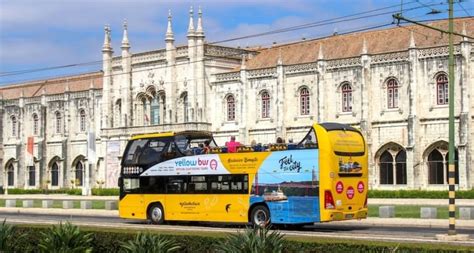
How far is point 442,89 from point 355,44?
9598 millimetres

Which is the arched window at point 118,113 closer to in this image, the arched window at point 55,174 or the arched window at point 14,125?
the arched window at point 55,174

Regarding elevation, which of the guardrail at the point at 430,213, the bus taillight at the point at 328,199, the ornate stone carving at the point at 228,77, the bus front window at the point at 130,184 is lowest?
the guardrail at the point at 430,213

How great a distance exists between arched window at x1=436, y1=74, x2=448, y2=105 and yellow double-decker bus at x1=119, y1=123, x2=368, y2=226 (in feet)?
83.2

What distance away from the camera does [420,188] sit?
52.8 m

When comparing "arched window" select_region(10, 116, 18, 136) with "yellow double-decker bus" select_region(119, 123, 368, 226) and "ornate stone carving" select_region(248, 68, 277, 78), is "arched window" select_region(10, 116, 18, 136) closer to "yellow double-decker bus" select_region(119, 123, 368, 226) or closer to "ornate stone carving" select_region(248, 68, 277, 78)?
"ornate stone carving" select_region(248, 68, 277, 78)

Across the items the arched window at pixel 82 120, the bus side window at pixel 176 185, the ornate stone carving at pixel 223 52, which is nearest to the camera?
the bus side window at pixel 176 185

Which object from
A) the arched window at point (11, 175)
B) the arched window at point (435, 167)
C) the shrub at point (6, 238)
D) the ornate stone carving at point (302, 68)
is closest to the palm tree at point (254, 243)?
the shrub at point (6, 238)

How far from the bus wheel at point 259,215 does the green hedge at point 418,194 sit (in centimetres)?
2321

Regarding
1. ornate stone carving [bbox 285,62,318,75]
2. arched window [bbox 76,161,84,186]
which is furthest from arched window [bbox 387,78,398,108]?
arched window [bbox 76,161,84,186]

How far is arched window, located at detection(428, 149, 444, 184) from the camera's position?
52719 mm

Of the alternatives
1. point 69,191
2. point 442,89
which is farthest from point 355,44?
point 69,191

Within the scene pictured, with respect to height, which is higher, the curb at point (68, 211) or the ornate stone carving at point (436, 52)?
the ornate stone carving at point (436, 52)

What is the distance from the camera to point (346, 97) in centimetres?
5812

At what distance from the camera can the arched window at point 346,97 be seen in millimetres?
57875
